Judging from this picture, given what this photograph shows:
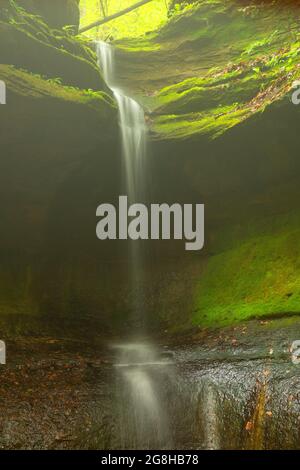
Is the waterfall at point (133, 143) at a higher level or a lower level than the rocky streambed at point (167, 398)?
higher

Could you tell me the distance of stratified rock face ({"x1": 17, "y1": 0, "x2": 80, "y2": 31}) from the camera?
492 inches

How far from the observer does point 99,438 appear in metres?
5.64

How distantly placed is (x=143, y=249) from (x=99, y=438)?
262 inches

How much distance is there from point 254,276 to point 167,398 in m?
4.21

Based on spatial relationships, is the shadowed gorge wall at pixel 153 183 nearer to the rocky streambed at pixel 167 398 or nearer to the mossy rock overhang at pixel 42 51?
the mossy rock overhang at pixel 42 51

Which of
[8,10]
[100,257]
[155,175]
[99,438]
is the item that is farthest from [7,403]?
[8,10]

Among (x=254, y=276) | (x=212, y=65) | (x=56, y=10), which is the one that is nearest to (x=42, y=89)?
(x=56, y=10)

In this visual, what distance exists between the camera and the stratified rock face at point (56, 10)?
12484 mm

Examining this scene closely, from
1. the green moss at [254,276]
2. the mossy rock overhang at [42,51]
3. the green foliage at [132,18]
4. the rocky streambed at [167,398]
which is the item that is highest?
the green foliage at [132,18]

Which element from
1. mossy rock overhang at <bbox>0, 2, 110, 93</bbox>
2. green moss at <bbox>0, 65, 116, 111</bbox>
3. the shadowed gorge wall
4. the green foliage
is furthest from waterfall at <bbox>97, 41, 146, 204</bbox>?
the green foliage

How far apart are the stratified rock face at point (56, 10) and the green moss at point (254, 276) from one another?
8783mm

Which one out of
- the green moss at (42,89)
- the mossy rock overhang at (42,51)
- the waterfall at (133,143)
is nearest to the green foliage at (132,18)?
the mossy rock overhang at (42,51)

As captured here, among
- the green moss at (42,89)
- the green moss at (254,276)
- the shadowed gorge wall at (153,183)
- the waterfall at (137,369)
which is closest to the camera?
the waterfall at (137,369)

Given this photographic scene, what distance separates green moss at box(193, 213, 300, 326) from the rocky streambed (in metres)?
0.89
